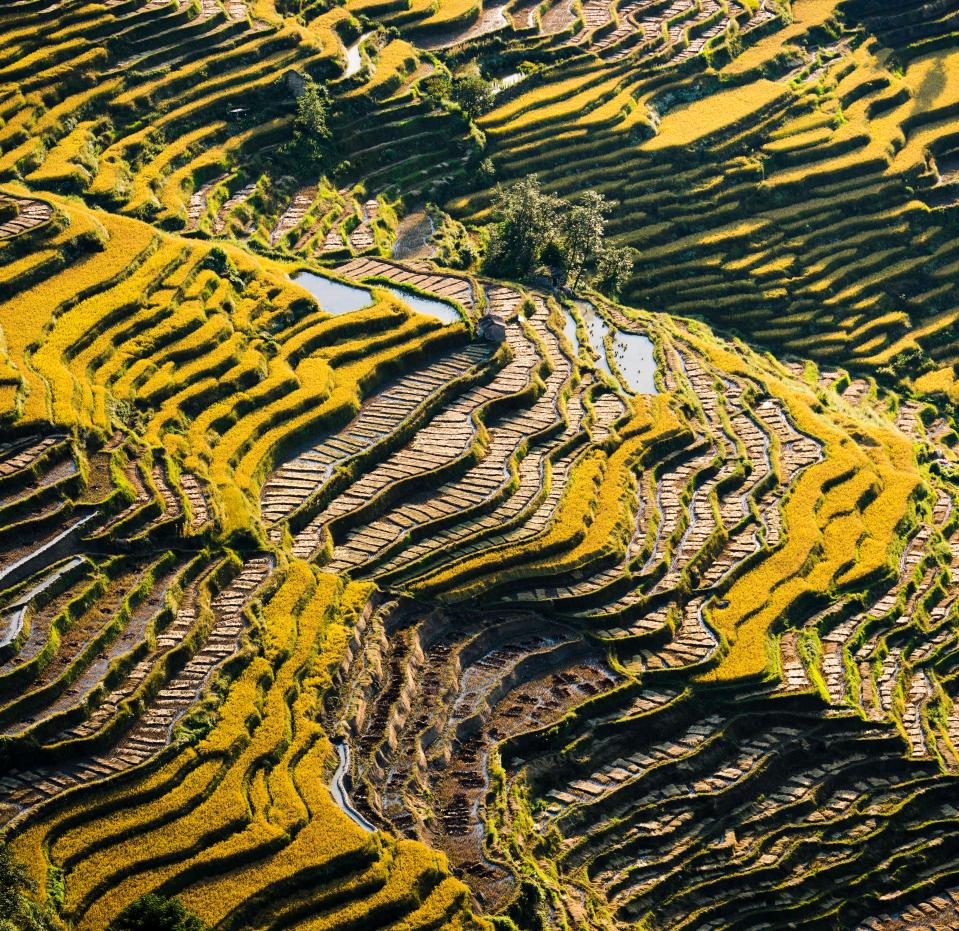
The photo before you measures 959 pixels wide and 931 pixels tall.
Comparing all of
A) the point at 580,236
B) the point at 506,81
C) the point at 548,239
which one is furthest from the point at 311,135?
the point at 580,236

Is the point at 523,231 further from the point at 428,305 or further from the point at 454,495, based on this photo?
the point at 454,495

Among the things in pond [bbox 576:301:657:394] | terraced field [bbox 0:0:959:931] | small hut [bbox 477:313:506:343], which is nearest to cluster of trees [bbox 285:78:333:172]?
terraced field [bbox 0:0:959:931]

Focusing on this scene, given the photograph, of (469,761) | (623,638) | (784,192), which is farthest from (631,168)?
(469,761)

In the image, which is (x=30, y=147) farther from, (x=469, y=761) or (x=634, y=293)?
(x=469, y=761)

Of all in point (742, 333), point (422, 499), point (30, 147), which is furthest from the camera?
point (742, 333)

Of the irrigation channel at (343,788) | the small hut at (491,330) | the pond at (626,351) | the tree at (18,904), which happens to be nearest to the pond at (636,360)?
the pond at (626,351)

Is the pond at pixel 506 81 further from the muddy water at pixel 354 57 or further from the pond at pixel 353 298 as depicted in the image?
the pond at pixel 353 298

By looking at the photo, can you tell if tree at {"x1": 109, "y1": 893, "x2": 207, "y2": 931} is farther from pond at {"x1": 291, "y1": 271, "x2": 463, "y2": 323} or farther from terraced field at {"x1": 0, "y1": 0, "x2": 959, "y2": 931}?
pond at {"x1": 291, "y1": 271, "x2": 463, "y2": 323}
